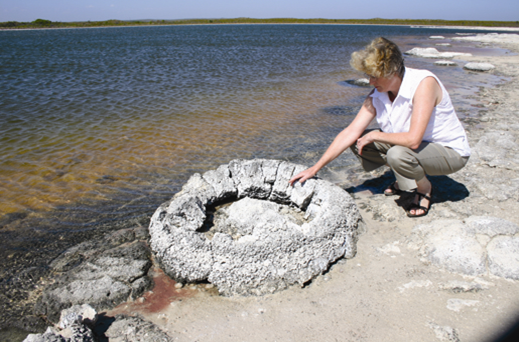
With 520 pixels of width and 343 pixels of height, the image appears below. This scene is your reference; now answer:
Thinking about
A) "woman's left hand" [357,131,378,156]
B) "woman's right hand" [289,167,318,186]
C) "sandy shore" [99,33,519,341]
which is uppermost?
"woman's left hand" [357,131,378,156]

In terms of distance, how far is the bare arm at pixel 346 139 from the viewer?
302cm

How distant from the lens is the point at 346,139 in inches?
123

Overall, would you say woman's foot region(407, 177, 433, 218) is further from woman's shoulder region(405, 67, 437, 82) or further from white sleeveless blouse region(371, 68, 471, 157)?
woman's shoulder region(405, 67, 437, 82)

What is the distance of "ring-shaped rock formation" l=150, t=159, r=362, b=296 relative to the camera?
2354 mm

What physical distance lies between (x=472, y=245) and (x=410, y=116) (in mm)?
1197

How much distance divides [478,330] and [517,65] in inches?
703

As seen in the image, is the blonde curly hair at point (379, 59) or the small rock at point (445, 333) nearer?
the small rock at point (445, 333)

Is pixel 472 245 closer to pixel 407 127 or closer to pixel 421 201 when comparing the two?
pixel 421 201

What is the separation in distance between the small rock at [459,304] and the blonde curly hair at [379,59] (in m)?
1.79

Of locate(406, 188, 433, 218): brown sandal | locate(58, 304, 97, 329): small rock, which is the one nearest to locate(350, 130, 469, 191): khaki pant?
locate(406, 188, 433, 218): brown sandal

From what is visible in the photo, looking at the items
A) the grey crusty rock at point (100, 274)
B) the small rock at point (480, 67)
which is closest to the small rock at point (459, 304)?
the grey crusty rock at point (100, 274)

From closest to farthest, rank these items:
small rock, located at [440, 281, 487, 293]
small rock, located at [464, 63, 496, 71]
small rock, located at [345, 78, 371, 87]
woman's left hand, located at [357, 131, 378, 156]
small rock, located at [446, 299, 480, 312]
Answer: small rock, located at [446, 299, 480, 312]
small rock, located at [440, 281, 487, 293]
woman's left hand, located at [357, 131, 378, 156]
small rock, located at [345, 78, 371, 87]
small rock, located at [464, 63, 496, 71]

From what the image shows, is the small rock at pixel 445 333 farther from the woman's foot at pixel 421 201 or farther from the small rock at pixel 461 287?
the woman's foot at pixel 421 201

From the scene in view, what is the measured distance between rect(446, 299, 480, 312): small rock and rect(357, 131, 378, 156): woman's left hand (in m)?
1.50
